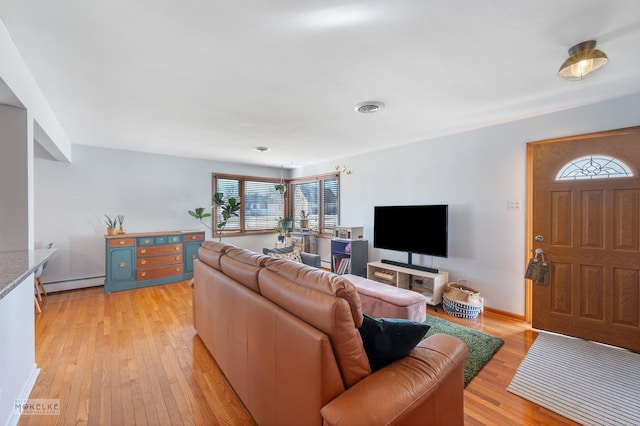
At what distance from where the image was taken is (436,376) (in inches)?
47.0

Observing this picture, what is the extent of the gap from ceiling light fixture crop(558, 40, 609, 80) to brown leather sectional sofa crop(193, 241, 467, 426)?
6.36 ft

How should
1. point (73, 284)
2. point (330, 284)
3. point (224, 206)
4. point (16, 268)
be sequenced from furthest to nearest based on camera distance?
point (224, 206) → point (73, 284) → point (16, 268) → point (330, 284)

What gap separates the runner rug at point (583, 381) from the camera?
171cm

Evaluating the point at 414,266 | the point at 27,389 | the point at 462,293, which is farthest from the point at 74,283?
the point at 462,293

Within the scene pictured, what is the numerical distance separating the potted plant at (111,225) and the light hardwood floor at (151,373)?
1.32 m

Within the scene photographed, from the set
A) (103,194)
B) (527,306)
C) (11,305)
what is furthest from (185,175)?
(527,306)

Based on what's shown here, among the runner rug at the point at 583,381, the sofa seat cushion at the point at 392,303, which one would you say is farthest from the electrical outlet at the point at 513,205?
the sofa seat cushion at the point at 392,303

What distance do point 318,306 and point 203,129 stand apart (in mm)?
3073

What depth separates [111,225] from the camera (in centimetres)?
437

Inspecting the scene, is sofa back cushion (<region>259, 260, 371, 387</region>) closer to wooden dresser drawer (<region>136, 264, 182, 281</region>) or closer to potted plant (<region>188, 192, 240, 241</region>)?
wooden dresser drawer (<region>136, 264, 182, 281</region>)

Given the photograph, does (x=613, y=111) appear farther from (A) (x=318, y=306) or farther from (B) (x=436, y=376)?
(A) (x=318, y=306)

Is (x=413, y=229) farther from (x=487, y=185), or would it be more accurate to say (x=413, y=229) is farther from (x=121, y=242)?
(x=121, y=242)

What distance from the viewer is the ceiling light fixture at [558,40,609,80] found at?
5.38ft

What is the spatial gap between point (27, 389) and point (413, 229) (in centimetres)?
400
